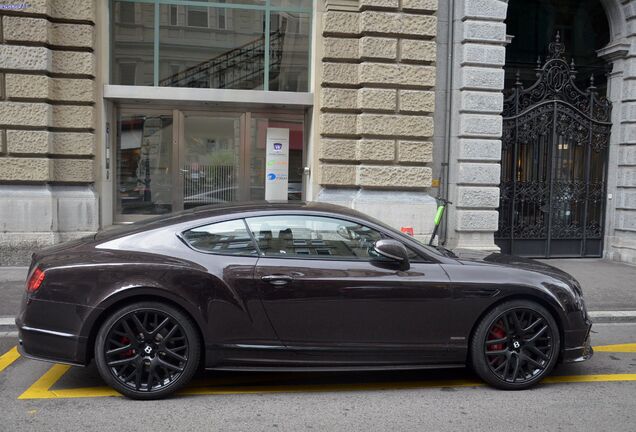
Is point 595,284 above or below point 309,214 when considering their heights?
below

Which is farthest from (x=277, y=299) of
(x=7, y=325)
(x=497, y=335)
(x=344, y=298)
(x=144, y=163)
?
(x=144, y=163)

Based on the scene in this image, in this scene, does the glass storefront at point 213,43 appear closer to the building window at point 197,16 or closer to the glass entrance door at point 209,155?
the building window at point 197,16

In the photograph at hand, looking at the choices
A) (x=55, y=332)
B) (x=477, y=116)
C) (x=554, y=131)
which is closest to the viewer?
(x=55, y=332)

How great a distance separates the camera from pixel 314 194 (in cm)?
1009

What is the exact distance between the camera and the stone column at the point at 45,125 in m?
8.68

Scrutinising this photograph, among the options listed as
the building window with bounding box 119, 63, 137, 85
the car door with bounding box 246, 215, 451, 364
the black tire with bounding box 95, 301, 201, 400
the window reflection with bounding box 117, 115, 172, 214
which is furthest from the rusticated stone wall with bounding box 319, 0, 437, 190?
the black tire with bounding box 95, 301, 201, 400

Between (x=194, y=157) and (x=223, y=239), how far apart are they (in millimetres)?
6310

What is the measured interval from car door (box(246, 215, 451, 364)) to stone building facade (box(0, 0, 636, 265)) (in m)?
5.12

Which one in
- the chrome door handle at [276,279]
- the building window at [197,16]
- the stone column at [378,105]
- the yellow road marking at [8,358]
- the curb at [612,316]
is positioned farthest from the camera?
the building window at [197,16]

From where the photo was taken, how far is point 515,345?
4523mm

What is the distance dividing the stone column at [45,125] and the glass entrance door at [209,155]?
5.73 feet

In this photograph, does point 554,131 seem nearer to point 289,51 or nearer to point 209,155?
point 289,51

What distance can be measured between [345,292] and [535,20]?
9.59 metres

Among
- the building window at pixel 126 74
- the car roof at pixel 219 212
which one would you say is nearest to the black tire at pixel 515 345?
the car roof at pixel 219 212
